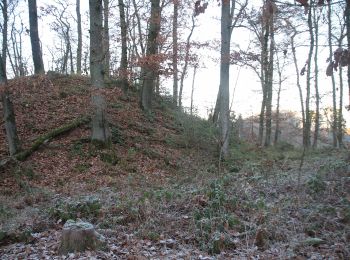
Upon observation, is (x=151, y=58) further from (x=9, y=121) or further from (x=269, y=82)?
(x=269, y=82)

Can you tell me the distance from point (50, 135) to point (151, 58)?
16.9 ft

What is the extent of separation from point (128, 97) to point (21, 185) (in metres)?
9.71

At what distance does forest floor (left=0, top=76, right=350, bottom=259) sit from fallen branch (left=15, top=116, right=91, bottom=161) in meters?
0.19

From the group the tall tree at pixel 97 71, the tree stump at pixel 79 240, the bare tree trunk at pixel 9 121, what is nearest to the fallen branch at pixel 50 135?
the bare tree trunk at pixel 9 121

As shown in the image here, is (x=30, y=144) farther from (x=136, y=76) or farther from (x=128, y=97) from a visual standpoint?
(x=128, y=97)

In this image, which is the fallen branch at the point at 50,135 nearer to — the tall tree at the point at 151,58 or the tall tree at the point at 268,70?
the tall tree at the point at 151,58

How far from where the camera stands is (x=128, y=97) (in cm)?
1992

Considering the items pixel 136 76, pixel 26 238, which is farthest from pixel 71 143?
pixel 26 238

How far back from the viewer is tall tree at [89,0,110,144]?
13.5 metres

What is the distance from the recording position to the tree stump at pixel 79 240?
5.89 metres

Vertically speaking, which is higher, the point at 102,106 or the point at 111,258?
the point at 102,106

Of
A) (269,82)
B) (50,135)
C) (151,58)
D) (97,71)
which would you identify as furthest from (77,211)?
(269,82)

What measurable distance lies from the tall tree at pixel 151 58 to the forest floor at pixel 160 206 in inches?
99.6

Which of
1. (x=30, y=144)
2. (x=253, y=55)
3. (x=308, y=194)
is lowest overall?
(x=308, y=194)
